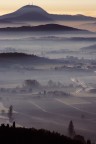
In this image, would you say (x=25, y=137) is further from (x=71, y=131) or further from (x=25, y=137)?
(x=71, y=131)

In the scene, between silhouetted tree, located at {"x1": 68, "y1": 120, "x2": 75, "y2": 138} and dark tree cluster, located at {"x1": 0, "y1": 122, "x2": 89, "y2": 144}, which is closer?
dark tree cluster, located at {"x1": 0, "y1": 122, "x2": 89, "y2": 144}

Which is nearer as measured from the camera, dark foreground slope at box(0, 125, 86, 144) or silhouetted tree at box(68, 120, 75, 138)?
dark foreground slope at box(0, 125, 86, 144)

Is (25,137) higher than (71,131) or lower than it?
higher

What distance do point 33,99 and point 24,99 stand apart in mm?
2559

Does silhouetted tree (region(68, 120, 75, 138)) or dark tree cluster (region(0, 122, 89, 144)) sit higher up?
dark tree cluster (region(0, 122, 89, 144))

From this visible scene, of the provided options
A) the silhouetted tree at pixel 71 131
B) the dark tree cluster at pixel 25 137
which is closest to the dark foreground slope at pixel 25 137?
the dark tree cluster at pixel 25 137

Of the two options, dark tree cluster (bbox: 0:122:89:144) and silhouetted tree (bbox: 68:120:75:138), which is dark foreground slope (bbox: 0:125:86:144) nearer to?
Result: dark tree cluster (bbox: 0:122:89:144)

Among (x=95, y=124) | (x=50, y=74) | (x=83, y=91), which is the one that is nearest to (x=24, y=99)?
(x=83, y=91)

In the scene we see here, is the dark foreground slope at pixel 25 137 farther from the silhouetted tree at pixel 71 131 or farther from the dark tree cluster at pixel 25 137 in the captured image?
the silhouetted tree at pixel 71 131

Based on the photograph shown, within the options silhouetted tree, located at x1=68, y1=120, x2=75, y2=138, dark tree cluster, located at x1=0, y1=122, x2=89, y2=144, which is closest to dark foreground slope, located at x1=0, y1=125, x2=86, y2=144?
dark tree cluster, located at x1=0, y1=122, x2=89, y2=144

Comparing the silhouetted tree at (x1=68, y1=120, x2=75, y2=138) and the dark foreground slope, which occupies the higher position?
the dark foreground slope

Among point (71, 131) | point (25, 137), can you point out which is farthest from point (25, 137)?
point (71, 131)

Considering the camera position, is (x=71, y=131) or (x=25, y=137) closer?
(x=25, y=137)

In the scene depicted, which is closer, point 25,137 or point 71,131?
point 25,137
